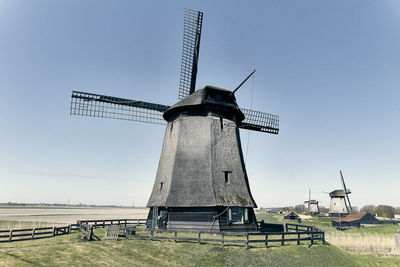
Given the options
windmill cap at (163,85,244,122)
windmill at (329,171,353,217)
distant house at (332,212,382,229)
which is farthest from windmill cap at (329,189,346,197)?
windmill cap at (163,85,244,122)

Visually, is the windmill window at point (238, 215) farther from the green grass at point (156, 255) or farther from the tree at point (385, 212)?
the tree at point (385, 212)

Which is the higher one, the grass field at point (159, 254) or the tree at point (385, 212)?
the grass field at point (159, 254)

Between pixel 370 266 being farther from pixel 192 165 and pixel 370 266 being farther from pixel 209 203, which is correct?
pixel 192 165

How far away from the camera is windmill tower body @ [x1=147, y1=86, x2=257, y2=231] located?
745 inches

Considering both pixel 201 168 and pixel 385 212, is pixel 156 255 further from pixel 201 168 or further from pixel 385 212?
pixel 385 212

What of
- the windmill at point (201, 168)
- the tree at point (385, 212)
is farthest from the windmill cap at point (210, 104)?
the tree at point (385, 212)

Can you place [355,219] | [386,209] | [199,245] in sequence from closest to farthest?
1. [199,245]
2. [355,219]
3. [386,209]

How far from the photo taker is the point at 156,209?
68.7ft

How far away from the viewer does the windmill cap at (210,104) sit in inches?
846

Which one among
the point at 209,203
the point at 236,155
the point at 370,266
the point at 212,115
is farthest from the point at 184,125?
the point at 370,266

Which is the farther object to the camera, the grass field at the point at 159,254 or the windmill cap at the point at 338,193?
the windmill cap at the point at 338,193

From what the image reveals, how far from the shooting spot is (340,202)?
228 feet

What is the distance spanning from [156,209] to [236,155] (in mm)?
7974

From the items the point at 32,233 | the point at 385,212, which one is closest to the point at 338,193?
the point at 385,212
